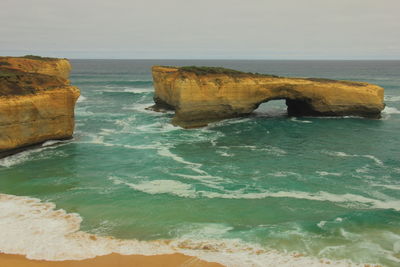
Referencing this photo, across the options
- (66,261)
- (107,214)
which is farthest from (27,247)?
(107,214)

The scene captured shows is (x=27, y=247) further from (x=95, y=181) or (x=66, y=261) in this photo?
(x=95, y=181)

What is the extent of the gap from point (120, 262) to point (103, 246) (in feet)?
4.54

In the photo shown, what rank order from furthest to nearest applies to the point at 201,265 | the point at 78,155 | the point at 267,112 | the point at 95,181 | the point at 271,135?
the point at 267,112, the point at 271,135, the point at 78,155, the point at 95,181, the point at 201,265

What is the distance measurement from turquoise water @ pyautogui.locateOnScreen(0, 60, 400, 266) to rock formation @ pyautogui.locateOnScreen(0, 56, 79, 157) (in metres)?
1.24

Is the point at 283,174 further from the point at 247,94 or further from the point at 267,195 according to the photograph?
the point at 247,94

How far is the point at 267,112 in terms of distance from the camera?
1783 inches

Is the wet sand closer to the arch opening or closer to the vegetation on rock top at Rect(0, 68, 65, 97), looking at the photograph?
the vegetation on rock top at Rect(0, 68, 65, 97)

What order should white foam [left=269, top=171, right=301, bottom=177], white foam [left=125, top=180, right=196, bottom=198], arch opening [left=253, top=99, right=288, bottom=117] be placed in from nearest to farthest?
1. white foam [left=125, top=180, right=196, bottom=198]
2. white foam [left=269, top=171, right=301, bottom=177]
3. arch opening [left=253, top=99, right=288, bottom=117]

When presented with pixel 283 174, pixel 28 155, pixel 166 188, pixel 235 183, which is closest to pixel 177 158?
pixel 166 188

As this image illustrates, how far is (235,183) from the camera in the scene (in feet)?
68.4

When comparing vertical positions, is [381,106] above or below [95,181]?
above

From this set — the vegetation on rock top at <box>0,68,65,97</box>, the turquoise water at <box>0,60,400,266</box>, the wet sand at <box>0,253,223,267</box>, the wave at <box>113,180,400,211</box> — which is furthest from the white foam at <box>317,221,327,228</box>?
the vegetation on rock top at <box>0,68,65,97</box>

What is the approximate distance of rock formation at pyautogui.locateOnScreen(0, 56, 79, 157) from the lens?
24.7 m

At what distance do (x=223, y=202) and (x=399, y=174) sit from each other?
12.1 m
